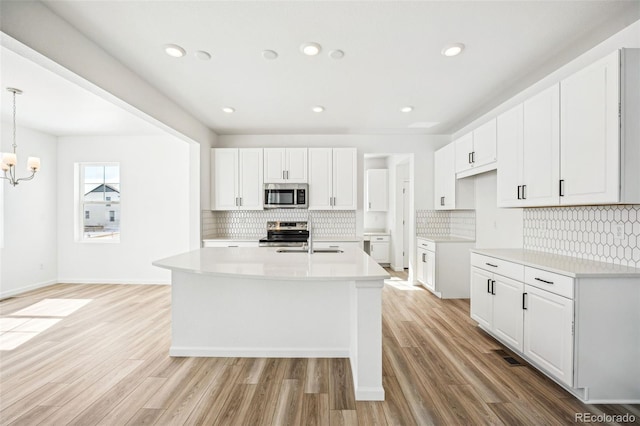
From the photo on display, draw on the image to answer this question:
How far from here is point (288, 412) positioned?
193 cm

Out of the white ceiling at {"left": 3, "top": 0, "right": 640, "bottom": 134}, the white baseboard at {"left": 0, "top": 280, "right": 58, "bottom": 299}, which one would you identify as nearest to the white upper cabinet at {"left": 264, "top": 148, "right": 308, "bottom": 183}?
the white ceiling at {"left": 3, "top": 0, "right": 640, "bottom": 134}

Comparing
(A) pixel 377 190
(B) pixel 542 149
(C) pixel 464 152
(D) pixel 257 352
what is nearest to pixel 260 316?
(D) pixel 257 352

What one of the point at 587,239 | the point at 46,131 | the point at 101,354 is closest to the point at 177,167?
the point at 46,131

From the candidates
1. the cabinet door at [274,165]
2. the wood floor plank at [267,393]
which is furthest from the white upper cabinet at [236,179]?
the wood floor plank at [267,393]

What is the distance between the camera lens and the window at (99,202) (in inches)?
221

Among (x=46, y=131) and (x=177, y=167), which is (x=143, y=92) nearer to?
(x=177, y=167)

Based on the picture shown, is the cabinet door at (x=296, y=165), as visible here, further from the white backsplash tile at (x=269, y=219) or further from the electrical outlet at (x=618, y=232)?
the electrical outlet at (x=618, y=232)

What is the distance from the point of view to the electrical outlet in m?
2.28

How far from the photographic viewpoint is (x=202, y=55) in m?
2.72

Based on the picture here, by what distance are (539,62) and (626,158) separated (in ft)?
4.68

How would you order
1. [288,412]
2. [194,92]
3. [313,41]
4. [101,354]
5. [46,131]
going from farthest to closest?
[46,131] < [194,92] < [101,354] < [313,41] < [288,412]

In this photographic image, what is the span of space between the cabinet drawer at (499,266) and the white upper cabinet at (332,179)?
2.17m

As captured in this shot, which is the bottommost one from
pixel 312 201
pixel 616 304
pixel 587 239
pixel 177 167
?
pixel 616 304

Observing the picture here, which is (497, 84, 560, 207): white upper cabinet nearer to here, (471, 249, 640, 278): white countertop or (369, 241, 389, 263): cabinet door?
(471, 249, 640, 278): white countertop
